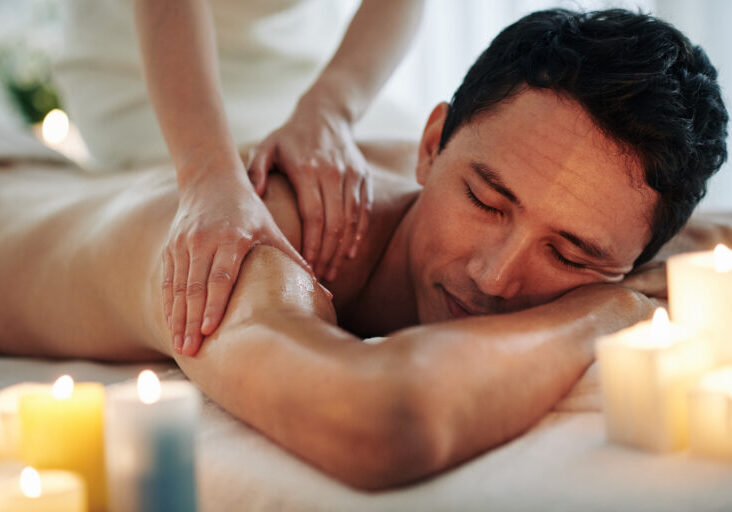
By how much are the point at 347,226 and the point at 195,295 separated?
40 centimetres

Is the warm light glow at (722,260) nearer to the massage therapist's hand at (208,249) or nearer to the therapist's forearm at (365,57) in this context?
the massage therapist's hand at (208,249)

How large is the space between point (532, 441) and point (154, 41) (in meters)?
1.03

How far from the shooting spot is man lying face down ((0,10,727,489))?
0.89m

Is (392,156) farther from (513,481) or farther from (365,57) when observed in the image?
(513,481)

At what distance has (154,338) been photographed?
55.2 inches

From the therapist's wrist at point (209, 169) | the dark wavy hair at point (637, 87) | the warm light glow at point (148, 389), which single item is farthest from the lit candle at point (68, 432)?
the dark wavy hair at point (637, 87)

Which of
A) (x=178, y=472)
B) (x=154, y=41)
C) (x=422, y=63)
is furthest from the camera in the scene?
(x=422, y=63)

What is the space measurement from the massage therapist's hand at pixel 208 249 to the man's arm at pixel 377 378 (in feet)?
0.08

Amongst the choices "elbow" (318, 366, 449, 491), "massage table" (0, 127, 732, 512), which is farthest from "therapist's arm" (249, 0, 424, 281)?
"elbow" (318, 366, 449, 491)

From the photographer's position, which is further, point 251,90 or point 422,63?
point 422,63

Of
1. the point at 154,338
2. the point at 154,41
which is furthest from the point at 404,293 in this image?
the point at 154,41

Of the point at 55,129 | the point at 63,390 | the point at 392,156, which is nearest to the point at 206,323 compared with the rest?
the point at 63,390

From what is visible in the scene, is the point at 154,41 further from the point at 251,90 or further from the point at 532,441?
the point at 532,441

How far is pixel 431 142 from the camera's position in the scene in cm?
160
